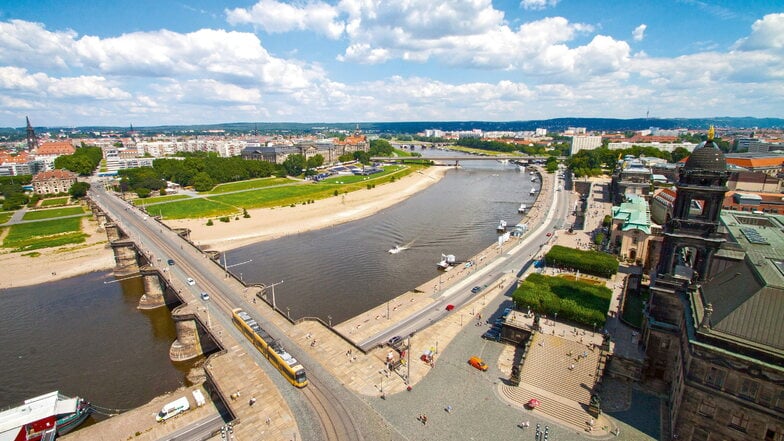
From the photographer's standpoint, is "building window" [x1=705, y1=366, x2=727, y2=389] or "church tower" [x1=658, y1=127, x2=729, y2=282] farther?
"church tower" [x1=658, y1=127, x2=729, y2=282]

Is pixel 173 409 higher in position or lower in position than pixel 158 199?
lower

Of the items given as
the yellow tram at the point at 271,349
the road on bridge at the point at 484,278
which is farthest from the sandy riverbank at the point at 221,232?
the road on bridge at the point at 484,278

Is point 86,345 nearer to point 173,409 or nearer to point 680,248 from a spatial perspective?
point 173,409

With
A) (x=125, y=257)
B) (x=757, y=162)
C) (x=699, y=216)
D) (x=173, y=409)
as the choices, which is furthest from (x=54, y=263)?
(x=757, y=162)

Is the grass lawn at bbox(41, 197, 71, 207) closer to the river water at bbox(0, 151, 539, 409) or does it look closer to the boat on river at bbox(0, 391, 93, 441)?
the river water at bbox(0, 151, 539, 409)

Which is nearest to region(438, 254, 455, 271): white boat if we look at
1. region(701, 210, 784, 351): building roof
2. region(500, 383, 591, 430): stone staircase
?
region(500, 383, 591, 430): stone staircase
